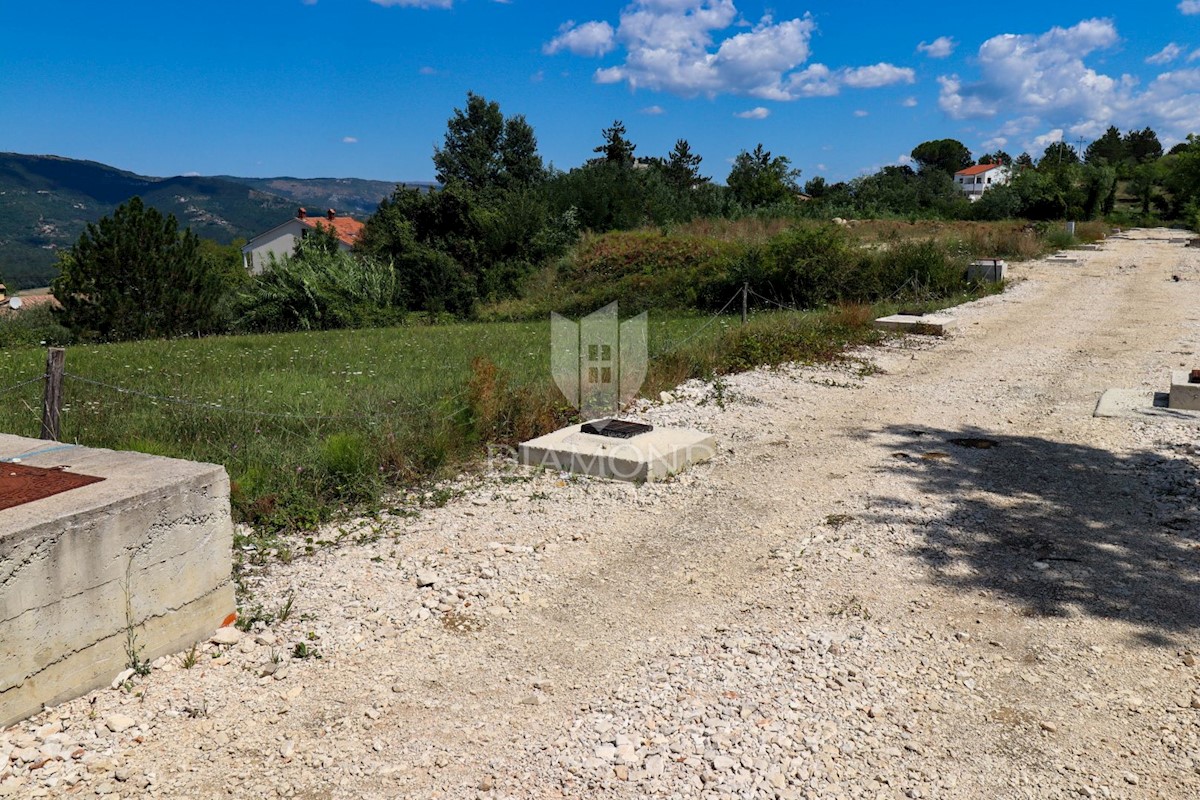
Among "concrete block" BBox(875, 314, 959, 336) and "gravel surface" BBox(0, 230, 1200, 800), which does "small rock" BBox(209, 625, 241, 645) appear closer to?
"gravel surface" BBox(0, 230, 1200, 800)

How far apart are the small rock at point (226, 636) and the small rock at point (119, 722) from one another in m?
0.66

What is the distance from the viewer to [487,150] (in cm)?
4831

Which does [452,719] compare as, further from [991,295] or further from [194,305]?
[194,305]

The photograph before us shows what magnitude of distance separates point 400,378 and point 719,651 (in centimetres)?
677

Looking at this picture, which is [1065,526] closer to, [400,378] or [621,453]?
[621,453]

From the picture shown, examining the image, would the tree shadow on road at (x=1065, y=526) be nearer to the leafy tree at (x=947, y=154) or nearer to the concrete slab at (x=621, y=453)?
the concrete slab at (x=621, y=453)

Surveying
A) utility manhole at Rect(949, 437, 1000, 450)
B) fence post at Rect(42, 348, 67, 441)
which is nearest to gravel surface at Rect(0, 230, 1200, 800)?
utility manhole at Rect(949, 437, 1000, 450)

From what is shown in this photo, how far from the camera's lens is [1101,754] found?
3293 millimetres

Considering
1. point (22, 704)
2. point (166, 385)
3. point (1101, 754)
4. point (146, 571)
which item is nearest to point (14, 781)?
point (22, 704)

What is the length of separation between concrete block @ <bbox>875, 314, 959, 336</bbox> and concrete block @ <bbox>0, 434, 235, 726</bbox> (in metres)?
13.0

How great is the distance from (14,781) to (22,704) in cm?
41

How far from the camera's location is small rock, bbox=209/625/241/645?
13.8 feet

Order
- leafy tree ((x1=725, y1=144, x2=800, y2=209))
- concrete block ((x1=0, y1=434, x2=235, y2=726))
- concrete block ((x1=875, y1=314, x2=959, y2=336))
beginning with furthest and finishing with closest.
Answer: leafy tree ((x1=725, y1=144, x2=800, y2=209)) < concrete block ((x1=875, y1=314, x2=959, y2=336)) < concrete block ((x1=0, y1=434, x2=235, y2=726))

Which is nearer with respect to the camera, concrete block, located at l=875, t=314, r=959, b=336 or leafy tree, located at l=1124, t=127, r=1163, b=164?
concrete block, located at l=875, t=314, r=959, b=336
